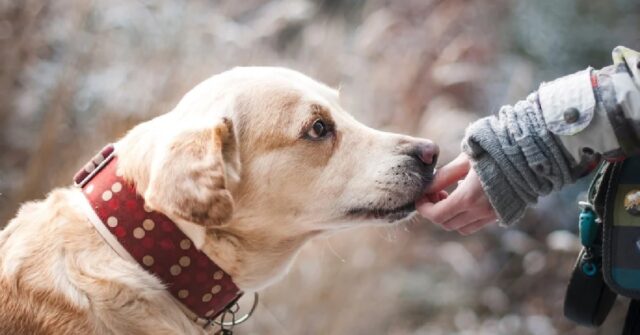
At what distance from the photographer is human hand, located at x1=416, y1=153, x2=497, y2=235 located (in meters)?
1.45

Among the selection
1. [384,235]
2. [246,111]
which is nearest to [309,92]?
[246,111]

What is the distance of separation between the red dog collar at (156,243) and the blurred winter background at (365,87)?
4.57 ft

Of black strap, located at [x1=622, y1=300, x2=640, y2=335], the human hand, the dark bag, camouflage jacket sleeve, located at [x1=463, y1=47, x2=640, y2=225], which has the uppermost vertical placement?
camouflage jacket sleeve, located at [x1=463, y1=47, x2=640, y2=225]

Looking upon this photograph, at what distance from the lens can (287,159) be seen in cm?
159

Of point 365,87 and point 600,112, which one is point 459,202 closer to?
point 600,112

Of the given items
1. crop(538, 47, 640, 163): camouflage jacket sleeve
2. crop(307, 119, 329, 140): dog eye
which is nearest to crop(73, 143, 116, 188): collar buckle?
crop(307, 119, 329, 140): dog eye

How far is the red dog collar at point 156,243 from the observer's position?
1.41 meters

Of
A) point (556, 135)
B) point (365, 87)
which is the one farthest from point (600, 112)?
point (365, 87)

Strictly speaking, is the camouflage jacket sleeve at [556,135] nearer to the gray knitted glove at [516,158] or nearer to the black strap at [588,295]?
the gray knitted glove at [516,158]

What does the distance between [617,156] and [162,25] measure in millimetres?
2331

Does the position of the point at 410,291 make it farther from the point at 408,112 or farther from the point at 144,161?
the point at 144,161

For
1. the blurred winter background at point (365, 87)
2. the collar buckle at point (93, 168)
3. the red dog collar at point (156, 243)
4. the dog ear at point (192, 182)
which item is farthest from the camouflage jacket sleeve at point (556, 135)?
the blurred winter background at point (365, 87)

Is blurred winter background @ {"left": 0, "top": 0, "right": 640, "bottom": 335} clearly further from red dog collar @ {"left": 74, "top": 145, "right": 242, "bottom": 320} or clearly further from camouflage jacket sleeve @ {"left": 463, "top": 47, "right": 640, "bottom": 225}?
camouflage jacket sleeve @ {"left": 463, "top": 47, "right": 640, "bottom": 225}

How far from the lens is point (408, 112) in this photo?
2986 millimetres
